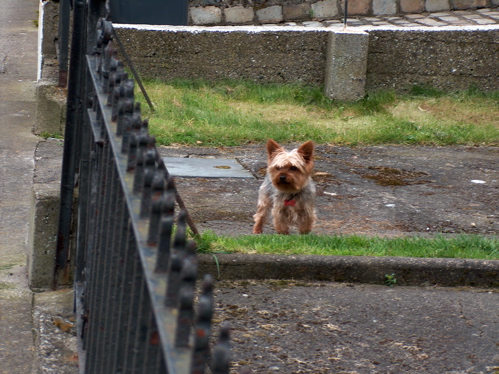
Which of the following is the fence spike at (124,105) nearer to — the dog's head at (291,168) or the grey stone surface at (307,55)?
the dog's head at (291,168)

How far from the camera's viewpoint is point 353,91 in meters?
9.71

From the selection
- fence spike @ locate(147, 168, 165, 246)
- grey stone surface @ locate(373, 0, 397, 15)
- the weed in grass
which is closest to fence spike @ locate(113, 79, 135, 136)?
fence spike @ locate(147, 168, 165, 246)

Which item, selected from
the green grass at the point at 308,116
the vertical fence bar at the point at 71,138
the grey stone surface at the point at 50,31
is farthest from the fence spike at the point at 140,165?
the grey stone surface at the point at 50,31

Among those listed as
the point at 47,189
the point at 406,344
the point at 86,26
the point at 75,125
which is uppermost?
the point at 86,26

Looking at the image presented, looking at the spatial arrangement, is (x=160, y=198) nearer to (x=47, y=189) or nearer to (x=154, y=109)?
(x=47, y=189)

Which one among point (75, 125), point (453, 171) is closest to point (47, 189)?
point (75, 125)

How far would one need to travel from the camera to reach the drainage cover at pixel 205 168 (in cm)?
726

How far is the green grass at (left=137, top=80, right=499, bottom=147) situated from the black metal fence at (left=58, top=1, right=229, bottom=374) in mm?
5193

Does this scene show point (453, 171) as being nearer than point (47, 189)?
No

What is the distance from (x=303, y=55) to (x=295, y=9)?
9.60ft

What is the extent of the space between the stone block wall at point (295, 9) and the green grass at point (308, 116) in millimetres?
2726

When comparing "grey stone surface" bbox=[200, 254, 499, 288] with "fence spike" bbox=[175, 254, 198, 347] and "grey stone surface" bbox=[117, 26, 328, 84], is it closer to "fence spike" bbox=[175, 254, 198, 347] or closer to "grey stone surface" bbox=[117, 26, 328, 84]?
"fence spike" bbox=[175, 254, 198, 347]

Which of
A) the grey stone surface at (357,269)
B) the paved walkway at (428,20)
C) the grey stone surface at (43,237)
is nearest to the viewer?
the grey stone surface at (43,237)

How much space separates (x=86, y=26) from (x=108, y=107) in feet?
3.36
